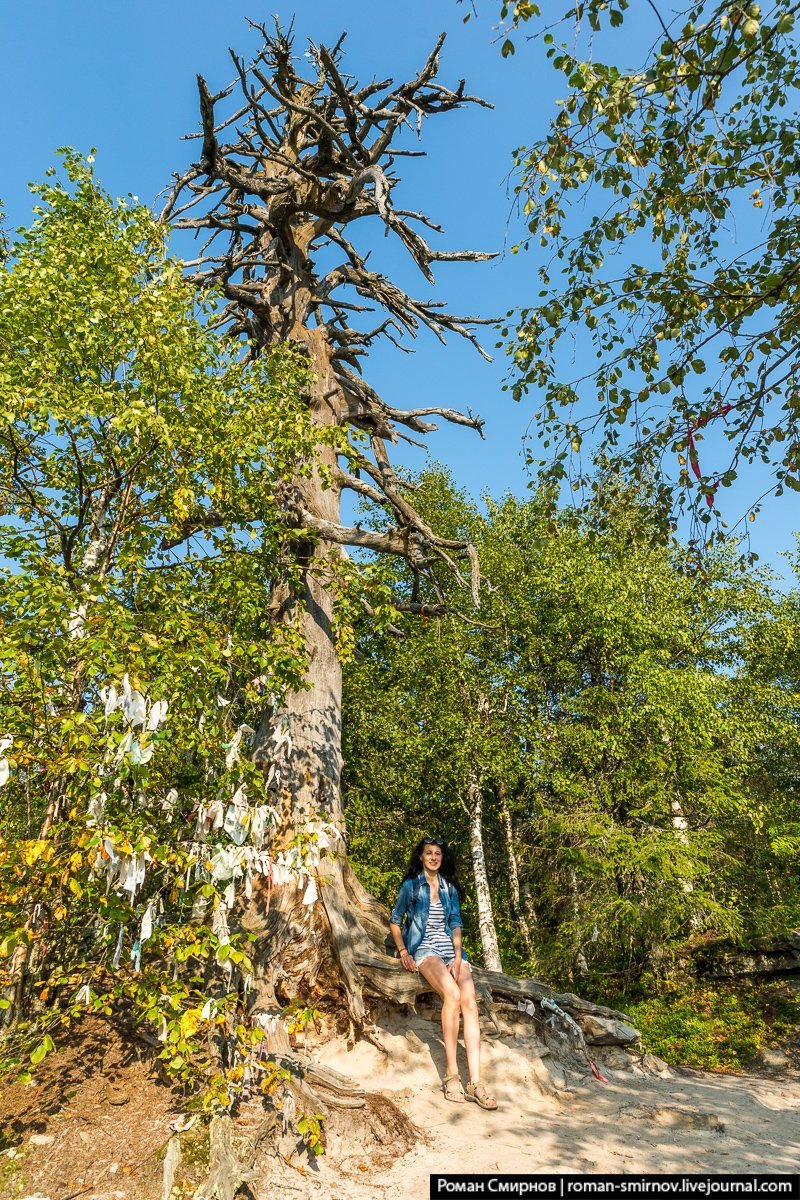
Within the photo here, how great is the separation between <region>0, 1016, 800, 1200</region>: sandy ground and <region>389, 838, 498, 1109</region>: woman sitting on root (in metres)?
0.32

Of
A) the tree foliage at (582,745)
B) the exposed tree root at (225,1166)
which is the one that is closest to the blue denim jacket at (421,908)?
the exposed tree root at (225,1166)

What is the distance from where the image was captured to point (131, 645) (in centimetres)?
399

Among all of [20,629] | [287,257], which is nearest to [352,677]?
[287,257]

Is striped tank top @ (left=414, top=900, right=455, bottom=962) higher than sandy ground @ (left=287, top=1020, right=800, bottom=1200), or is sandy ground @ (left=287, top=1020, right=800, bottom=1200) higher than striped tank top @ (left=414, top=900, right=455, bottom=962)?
striped tank top @ (left=414, top=900, right=455, bottom=962)

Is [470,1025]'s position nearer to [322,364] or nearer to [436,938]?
[436,938]

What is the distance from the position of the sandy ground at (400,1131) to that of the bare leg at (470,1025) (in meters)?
0.37

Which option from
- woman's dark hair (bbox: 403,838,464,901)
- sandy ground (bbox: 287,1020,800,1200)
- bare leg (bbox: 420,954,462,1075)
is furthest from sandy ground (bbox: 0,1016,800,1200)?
woman's dark hair (bbox: 403,838,464,901)

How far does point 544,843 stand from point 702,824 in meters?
3.49

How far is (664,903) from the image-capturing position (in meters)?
12.0

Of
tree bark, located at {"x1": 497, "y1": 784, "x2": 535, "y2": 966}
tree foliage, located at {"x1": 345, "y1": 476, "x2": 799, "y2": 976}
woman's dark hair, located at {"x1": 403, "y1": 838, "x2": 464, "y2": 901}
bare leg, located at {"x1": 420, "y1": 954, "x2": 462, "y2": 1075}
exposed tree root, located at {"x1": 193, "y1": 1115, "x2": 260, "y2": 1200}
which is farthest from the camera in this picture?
tree bark, located at {"x1": 497, "y1": 784, "x2": 535, "y2": 966}

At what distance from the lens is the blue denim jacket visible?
20.2 ft

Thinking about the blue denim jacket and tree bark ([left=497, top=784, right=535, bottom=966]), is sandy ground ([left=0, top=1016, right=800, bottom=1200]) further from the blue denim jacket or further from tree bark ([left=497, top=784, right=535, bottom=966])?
tree bark ([left=497, top=784, right=535, bottom=966])

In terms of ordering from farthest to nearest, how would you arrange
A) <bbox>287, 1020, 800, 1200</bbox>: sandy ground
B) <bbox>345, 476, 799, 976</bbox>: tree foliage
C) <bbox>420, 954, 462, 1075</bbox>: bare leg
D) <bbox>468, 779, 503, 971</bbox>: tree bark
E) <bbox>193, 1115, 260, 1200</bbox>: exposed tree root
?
<bbox>468, 779, 503, 971</bbox>: tree bark, <bbox>345, 476, 799, 976</bbox>: tree foliage, <bbox>420, 954, 462, 1075</bbox>: bare leg, <bbox>287, 1020, 800, 1200</bbox>: sandy ground, <bbox>193, 1115, 260, 1200</bbox>: exposed tree root

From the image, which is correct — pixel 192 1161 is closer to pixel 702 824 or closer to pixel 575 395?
pixel 575 395
